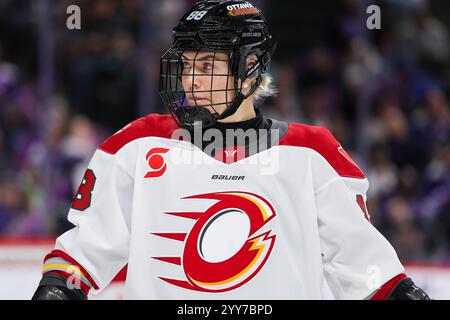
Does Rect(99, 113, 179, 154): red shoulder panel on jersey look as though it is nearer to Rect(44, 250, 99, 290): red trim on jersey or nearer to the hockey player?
the hockey player

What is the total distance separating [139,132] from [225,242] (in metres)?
0.37

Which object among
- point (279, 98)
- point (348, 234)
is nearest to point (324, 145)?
point (348, 234)

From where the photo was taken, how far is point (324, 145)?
2.35 metres

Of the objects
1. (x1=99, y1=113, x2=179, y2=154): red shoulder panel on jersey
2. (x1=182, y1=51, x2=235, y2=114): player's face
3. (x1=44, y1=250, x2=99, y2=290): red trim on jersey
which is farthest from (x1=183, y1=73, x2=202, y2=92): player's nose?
(x1=44, y1=250, x2=99, y2=290): red trim on jersey

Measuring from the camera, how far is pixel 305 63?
6512 millimetres

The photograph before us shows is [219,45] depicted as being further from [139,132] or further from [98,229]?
[98,229]

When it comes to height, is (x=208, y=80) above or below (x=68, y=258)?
above

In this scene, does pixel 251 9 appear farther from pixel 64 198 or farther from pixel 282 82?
pixel 282 82

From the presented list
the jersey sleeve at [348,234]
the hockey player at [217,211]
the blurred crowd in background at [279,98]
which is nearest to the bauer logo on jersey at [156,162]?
the hockey player at [217,211]

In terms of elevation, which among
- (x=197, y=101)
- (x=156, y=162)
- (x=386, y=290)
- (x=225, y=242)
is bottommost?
(x=386, y=290)

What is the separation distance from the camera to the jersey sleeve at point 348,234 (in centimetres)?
230

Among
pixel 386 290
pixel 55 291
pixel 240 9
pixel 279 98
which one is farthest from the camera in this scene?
pixel 279 98

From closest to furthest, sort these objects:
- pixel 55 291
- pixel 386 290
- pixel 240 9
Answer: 1. pixel 55 291
2. pixel 386 290
3. pixel 240 9

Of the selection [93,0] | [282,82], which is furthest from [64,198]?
[282,82]
